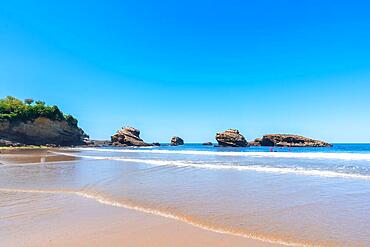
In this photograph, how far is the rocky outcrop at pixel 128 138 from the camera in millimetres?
112000

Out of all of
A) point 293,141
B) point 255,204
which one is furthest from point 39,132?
point 255,204

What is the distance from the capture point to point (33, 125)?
87125 mm

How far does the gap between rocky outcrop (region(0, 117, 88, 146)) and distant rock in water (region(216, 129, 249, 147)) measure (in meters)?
55.1

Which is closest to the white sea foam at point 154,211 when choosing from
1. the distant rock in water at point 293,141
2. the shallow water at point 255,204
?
the shallow water at point 255,204

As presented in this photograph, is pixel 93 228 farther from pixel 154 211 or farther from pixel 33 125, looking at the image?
pixel 33 125

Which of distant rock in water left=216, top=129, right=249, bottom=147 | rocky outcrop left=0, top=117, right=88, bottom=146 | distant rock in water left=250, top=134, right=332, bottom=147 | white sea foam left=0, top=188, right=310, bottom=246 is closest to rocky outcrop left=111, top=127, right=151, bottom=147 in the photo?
rocky outcrop left=0, top=117, right=88, bottom=146

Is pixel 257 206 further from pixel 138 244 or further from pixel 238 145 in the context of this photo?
pixel 238 145

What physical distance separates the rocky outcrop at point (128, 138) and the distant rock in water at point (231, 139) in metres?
31.7

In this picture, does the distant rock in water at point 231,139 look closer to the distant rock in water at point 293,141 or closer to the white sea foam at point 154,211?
the distant rock in water at point 293,141

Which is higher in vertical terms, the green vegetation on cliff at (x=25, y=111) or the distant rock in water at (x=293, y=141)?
the green vegetation on cliff at (x=25, y=111)

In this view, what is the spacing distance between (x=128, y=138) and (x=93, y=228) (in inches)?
4337

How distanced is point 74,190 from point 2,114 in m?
89.3

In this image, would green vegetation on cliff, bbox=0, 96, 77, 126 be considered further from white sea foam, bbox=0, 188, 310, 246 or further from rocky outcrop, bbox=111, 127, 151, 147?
white sea foam, bbox=0, 188, 310, 246

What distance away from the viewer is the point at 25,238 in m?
4.81
